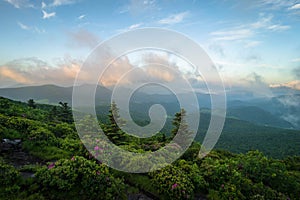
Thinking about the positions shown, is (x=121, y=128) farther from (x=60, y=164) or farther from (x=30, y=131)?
(x=60, y=164)

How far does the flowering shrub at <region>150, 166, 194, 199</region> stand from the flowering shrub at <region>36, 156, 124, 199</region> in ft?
4.95

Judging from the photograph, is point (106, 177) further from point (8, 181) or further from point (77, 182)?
point (8, 181)

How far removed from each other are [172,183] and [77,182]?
355 centimetres

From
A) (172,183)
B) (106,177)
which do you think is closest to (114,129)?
(106,177)

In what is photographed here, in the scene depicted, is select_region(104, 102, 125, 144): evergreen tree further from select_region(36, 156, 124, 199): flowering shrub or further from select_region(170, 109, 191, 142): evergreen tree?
select_region(36, 156, 124, 199): flowering shrub

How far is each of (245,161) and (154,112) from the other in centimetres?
617

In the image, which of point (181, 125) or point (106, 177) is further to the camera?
point (181, 125)

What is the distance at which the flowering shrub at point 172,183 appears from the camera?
6.89 metres

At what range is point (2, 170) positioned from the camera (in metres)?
6.34

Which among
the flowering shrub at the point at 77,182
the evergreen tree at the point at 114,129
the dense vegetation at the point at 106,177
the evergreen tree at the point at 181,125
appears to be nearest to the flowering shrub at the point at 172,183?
Result: the dense vegetation at the point at 106,177

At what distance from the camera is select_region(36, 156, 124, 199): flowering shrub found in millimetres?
6215

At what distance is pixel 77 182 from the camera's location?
6652 millimetres

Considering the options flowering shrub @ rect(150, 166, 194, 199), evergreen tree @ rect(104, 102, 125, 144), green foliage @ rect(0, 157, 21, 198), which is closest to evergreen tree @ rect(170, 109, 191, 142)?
evergreen tree @ rect(104, 102, 125, 144)

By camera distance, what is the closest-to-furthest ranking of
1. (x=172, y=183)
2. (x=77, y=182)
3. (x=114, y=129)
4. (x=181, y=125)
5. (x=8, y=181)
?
(x=8, y=181) → (x=77, y=182) → (x=172, y=183) → (x=114, y=129) → (x=181, y=125)
